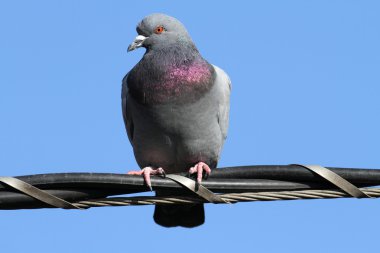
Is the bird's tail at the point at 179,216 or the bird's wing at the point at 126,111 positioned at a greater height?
the bird's wing at the point at 126,111

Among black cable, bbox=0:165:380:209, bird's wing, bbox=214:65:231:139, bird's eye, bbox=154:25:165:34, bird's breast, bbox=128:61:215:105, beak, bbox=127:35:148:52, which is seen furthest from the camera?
bird's eye, bbox=154:25:165:34

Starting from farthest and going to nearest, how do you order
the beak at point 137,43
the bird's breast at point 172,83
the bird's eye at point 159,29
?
the bird's eye at point 159,29, the beak at point 137,43, the bird's breast at point 172,83

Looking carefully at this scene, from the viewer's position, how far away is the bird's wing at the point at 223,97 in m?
9.10

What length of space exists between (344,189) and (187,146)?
11.8 ft

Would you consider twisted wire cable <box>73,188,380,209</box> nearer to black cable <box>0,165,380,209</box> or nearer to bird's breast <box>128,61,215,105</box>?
black cable <box>0,165,380,209</box>

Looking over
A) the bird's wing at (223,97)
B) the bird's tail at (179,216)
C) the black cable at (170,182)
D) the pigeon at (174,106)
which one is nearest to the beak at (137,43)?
the pigeon at (174,106)

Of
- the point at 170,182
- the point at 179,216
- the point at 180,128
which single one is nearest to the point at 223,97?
the point at 180,128

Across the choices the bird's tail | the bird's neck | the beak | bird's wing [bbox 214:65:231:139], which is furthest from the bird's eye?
the bird's tail

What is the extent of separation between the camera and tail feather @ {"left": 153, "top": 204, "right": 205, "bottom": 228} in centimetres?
898

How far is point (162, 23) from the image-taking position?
9406 millimetres

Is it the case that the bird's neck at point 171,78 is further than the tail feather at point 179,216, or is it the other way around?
the tail feather at point 179,216

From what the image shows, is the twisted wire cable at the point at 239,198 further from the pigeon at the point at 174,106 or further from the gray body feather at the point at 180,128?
the gray body feather at the point at 180,128

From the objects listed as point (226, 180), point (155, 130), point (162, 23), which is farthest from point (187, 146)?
point (226, 180)

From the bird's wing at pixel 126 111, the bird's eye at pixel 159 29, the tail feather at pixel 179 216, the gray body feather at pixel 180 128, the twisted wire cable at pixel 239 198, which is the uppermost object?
the bird's eye at pixel 159 29
